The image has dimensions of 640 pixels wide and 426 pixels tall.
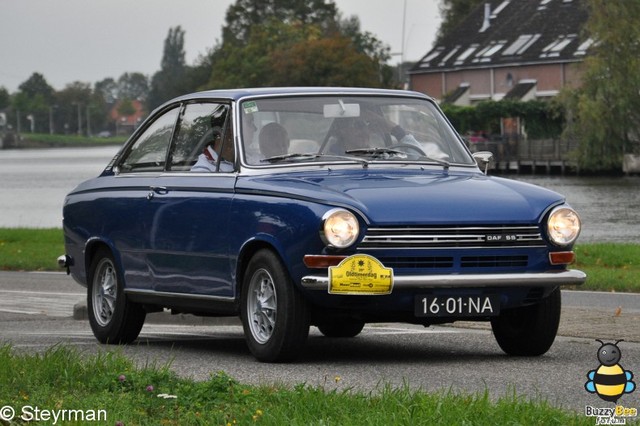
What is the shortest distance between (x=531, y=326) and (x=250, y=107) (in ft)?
7.93

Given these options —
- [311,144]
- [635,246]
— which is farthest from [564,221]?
[635,246]

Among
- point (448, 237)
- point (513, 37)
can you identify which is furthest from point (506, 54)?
point (448, 237)

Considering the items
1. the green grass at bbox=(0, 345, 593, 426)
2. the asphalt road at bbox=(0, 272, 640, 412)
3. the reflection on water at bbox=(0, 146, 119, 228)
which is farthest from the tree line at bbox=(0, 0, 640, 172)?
the green grass at bbox=(0, 345, 593, 426)

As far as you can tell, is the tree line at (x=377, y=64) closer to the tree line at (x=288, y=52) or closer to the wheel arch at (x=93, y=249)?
the tree line at (x=288, y=52)

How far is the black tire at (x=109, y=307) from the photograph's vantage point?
11.7m

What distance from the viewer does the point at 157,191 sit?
11.5 metres

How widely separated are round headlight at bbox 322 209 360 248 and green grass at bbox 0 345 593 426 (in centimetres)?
154

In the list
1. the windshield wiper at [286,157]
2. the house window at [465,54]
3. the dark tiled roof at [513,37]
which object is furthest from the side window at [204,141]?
the house window at [465,54]

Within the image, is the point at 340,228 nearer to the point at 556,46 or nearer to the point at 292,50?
the point at 556,46

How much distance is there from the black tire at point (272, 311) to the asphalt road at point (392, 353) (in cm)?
12

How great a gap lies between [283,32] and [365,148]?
12645cm

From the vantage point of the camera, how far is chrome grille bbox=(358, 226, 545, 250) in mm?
9398

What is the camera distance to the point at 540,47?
108688 millimetres

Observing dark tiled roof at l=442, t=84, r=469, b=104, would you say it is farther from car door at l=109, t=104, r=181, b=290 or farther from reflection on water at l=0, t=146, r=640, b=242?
car door at l=109, t=104, r=181, b=290
